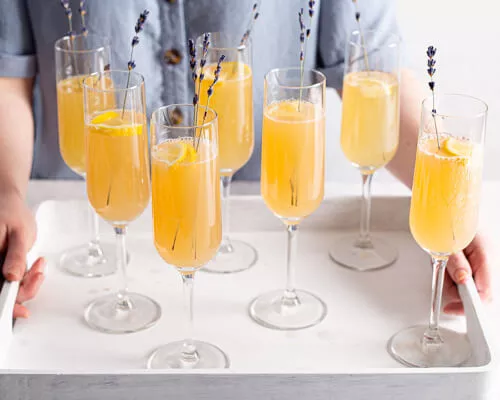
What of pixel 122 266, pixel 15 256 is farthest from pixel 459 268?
pixel 15 256

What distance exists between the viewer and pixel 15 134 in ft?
6.79

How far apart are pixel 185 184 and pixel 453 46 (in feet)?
8.19

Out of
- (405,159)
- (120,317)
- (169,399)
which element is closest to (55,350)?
(120,317)

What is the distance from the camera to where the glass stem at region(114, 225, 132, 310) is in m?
1.62

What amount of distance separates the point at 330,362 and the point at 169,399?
30 centimetres

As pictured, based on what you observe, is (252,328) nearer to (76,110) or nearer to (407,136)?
(76,110)

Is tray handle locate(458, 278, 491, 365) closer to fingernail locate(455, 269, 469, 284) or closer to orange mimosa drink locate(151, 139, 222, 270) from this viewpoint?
fingernail locate(455, 269, 469, 284)

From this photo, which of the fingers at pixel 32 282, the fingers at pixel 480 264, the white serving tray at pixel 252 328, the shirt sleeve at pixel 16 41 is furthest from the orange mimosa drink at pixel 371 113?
the shirt sleeve at pixel 16 41

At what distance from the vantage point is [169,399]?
4.34 ft

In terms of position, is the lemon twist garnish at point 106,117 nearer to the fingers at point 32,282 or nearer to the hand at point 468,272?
the fingers at point 32,282

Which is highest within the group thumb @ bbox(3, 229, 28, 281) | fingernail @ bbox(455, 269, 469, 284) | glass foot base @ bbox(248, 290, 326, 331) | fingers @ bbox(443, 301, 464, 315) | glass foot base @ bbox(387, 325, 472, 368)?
thumb @ bbox(3, 229, 28, 281)

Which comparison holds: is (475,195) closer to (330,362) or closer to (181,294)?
(330,362)

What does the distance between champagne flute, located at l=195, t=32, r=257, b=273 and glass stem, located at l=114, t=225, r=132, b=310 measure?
7.8 inches

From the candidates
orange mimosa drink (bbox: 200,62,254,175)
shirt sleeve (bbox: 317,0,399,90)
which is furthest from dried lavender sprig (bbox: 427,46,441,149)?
shirt sleeve (bbox: 317,0,399,90)
